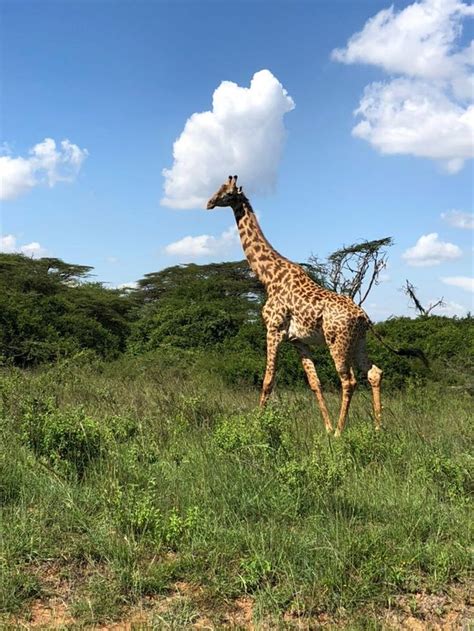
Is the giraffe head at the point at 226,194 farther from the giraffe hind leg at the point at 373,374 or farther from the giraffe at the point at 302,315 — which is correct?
the giraffe hind leg at the point at 373,374

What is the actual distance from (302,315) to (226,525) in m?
4.25

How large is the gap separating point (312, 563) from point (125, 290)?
85.6ft

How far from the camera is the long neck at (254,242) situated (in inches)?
Answer: 343

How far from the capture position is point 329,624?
3139 millimetres

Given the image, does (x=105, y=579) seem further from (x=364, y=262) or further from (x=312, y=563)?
(x=364, y=262)

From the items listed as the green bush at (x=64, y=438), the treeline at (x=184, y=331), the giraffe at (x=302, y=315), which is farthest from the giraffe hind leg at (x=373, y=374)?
the treeline at (x=184, y=331)

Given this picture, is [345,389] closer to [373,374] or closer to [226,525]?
[373,374]

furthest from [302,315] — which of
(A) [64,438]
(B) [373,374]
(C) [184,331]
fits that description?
(C) [184,331]

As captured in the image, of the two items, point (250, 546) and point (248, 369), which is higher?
point (248, 369)

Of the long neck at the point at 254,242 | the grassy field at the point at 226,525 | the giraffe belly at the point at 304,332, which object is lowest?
the grassy field at the point at 226,525

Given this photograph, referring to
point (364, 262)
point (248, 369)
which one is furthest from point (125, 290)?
point (248, 369)

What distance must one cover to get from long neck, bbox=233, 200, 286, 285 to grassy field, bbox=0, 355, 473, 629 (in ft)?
9.78

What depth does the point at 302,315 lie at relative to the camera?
26.1 ft

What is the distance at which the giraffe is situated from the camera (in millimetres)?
7727
